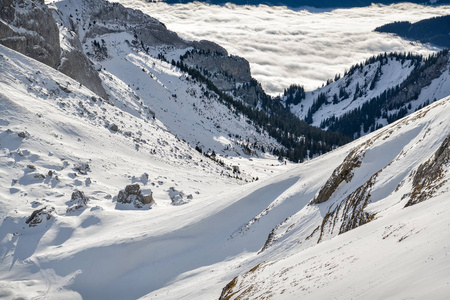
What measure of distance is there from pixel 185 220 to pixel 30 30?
4744 cm

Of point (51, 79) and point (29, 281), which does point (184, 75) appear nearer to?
point (51, 79)

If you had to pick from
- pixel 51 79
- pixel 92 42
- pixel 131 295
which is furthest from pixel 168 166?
pixel 92 42

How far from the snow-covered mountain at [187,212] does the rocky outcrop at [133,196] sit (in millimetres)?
119

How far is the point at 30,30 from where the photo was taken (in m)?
60.8

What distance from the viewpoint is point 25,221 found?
28.8m

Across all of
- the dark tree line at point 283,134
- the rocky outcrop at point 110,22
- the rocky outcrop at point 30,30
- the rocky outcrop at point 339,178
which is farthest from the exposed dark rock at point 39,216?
the rocky outcrop at point 110,22

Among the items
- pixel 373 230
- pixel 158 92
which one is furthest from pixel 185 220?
pixel 158 92

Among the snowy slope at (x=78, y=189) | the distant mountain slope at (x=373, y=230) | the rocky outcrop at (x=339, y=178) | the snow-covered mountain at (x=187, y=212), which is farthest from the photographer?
the rocky outcrop at (x=339, y=178)

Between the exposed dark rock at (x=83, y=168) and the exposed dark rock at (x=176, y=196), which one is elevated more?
the exposed dark rock at (x=83, y=168)

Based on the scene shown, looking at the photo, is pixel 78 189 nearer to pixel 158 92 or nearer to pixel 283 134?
pixel 158 92

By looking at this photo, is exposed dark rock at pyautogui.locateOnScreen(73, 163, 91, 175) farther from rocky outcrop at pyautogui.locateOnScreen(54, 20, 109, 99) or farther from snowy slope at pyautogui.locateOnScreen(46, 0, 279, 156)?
snowy slope at pyautogui.locateOnScreen(46, 0, 279, 156)

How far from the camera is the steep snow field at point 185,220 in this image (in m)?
12.4

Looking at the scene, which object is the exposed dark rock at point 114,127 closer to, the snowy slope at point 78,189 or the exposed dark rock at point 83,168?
the snowy slope at point 78,189

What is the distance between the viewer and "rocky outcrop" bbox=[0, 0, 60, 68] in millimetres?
56031
